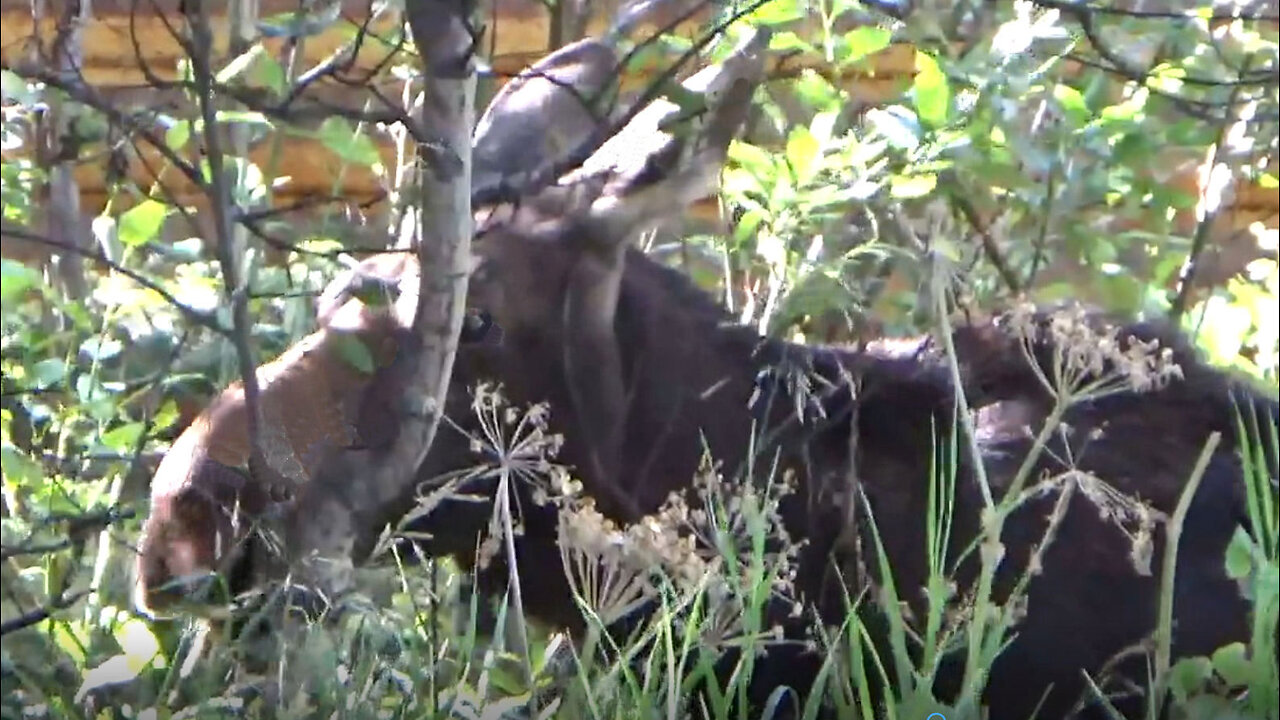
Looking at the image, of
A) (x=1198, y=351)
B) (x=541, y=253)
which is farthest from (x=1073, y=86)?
(x=541, y=253)

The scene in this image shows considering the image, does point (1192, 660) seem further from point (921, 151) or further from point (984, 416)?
point (921, 151)

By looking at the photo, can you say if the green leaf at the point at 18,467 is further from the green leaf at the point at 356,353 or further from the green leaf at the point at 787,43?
the green leaf at the point at 787,43

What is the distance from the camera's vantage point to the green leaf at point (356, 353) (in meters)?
1.49

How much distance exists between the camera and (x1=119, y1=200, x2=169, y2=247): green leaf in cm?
144

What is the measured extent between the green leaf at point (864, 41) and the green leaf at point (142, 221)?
80 cm

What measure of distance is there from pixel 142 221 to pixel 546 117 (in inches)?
20.5

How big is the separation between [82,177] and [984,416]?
1.06 metres

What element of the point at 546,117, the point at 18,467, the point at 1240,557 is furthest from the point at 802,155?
the point at 18,467

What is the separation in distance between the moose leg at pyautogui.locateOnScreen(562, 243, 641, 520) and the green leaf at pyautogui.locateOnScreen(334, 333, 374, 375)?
0.93 ft

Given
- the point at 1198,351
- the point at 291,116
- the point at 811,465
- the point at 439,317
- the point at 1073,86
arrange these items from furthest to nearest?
1. the point at 1073,86
2. the point at 1198,351
3. the point at 811,465
4. the point at 439,317
5. the point at 291,116

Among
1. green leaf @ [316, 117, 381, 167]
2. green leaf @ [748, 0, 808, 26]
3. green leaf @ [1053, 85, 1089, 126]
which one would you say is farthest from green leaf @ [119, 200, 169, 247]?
green leaf @ [1053, 85, 1089, 126]

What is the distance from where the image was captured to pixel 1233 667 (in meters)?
1.53

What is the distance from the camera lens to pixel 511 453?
5.16ft

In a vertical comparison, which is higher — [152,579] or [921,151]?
[921,151]
